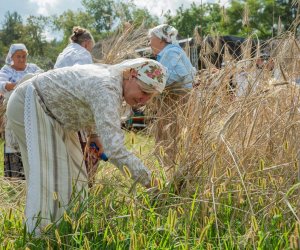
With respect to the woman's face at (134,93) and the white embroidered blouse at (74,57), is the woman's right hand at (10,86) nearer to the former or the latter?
the white embroidered blouse at (74,57)

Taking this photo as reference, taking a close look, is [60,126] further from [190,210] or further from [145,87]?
[190,210]

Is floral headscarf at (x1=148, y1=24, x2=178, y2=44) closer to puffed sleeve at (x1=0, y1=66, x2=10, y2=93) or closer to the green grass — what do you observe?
puffed sleeve at (x1=0, y1=66, x2=10, y2=93)

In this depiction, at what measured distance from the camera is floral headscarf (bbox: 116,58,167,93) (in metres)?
2.80

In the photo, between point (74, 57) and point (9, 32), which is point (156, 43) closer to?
point (74, 57)

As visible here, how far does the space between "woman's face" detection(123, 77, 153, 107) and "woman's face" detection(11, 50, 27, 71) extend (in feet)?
9.83

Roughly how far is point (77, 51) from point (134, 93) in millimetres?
2212

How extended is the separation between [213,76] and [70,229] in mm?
1141

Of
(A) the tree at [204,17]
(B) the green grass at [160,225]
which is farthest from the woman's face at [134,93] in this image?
(A) the tree at [204,17]

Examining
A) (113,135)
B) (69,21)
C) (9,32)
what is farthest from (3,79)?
(9,32)

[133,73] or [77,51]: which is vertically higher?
[133,73]

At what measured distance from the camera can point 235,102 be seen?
3.16 m

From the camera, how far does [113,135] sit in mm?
2725

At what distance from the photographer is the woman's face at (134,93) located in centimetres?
284

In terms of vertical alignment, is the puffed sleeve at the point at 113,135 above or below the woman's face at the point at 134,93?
below
